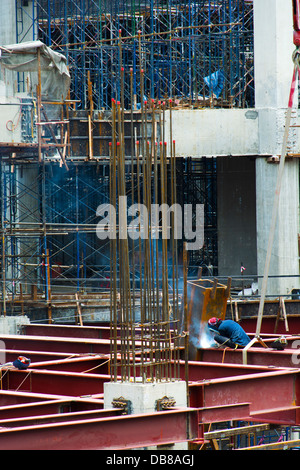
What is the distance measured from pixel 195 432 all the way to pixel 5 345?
319 inches

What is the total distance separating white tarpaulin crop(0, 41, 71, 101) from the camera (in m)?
24.1

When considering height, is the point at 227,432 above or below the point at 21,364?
below

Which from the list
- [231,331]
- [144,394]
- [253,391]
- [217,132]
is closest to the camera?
[144,394]

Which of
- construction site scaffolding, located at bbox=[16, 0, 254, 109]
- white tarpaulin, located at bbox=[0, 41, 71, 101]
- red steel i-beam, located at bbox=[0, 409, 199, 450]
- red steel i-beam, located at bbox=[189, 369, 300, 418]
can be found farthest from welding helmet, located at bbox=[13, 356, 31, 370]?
construction site scaffolding, located at bbox=[16, 0, 254, 109]

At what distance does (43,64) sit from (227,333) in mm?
12085

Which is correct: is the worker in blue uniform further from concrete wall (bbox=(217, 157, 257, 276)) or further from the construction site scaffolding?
concrete wall (bbox=(217, 157, 257, 276))

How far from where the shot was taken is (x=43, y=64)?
2469cm

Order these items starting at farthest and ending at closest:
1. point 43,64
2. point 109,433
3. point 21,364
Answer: point 43,64 < point 21,364 < point 109,433

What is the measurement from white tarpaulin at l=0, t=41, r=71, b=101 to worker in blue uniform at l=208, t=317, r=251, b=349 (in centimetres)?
1129

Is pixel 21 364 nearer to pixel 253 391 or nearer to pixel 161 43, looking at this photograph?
pixel 253 391

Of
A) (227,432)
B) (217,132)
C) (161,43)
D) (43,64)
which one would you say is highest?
(161,43)

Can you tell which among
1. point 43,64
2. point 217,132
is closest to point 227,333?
point 43,64

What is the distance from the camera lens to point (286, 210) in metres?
26.5
